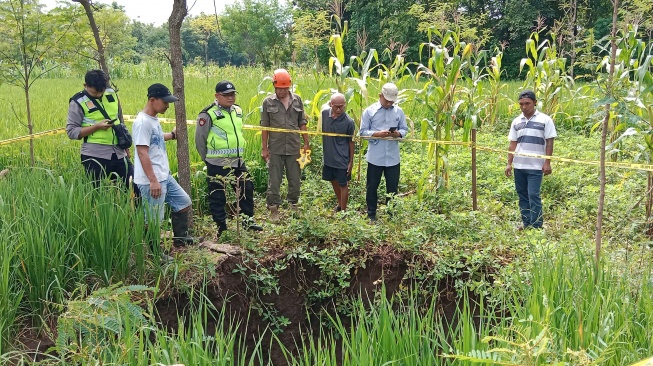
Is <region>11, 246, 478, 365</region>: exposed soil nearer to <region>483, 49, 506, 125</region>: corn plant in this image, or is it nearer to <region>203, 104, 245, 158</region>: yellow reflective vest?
<region>203, 104, 245, 158</region>: yellow reflective vest

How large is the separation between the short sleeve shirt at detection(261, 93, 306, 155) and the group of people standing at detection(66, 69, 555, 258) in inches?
0.4

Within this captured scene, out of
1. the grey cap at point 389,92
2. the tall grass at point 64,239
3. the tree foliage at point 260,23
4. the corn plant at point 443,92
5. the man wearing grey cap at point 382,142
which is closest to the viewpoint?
the tall grass at point 64,239

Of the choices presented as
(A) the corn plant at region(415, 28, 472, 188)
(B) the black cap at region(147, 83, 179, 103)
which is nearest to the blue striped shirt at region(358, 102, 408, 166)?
(A) the corn plant at region(415, 28, 472, 188)

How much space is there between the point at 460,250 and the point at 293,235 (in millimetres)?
1467

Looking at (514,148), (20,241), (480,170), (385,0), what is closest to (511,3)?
(385,0)

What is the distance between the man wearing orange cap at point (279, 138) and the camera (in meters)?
6.03

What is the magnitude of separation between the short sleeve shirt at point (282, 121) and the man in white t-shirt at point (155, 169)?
1.56 meters

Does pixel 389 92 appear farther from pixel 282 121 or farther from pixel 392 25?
pixel 392 25

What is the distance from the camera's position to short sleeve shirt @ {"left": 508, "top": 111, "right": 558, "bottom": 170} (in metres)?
5.52

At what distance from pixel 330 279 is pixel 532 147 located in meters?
2.48

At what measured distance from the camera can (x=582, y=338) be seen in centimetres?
239

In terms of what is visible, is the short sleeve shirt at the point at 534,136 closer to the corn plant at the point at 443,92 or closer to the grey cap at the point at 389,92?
the corn plant at the point at 443,92

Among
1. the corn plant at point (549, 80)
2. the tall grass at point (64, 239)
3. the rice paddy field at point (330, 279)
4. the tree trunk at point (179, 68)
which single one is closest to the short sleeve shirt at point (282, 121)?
the rice paddy field at point (330, 279)

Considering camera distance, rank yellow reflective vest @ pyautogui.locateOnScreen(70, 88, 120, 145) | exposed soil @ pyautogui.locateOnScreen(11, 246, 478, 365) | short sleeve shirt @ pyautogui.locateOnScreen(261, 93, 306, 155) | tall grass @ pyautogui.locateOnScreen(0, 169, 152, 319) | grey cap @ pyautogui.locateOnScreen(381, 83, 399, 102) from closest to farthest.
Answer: tall grass @ pyautogui.locateOnScreen(0, 169, 152, 319) → exposed soil @ pyautogui.locateOnScreen(11, 246, 478, 365) → yellow reflective vest @ pyautogui.locateOnScreen(70, 88, 120, 145) → grey cap @ pyautogui.locateOnScreen(381, 83, 399, 102) → short sleeve shirt @ pyautogui.locateOnScreen(261, 93, 306, 155)
